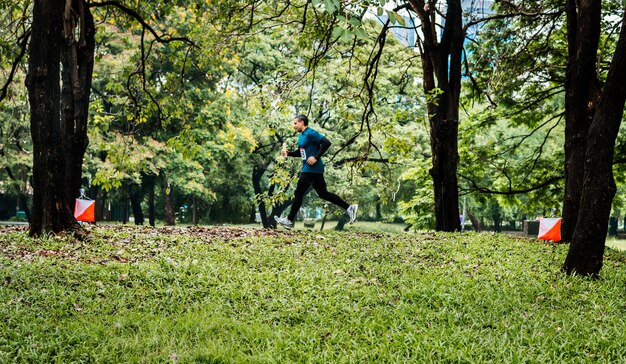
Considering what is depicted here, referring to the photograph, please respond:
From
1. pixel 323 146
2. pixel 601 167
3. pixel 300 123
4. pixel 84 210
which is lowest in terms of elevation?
pixel 84 210

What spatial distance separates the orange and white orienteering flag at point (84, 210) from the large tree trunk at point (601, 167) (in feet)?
28.3

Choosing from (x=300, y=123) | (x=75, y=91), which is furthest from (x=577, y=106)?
(x=75, y=91)

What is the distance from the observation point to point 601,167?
22.4 feet

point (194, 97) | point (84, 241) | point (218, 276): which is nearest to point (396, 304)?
point (218, 276)

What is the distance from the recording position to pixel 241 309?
231 inches

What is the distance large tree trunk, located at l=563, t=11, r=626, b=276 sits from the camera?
669 cm

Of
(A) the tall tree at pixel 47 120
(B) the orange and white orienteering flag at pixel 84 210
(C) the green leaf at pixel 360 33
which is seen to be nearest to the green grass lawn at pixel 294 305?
(A) the tall tree at pixel 47 120

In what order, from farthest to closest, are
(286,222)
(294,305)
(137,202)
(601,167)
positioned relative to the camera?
(137,202) < (286,222) < (601,167) < (294,305)

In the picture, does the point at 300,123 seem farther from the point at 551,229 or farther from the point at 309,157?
the point at 551,229

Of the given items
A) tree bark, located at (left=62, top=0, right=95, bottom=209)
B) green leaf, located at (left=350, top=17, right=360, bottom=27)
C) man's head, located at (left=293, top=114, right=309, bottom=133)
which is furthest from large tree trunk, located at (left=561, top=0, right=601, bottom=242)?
tree bark, located at (left=62, top=0, right=95, bottom=209)

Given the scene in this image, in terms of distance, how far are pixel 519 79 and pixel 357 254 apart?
868cm

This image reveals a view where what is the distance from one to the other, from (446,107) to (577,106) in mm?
2729

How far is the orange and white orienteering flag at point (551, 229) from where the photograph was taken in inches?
396

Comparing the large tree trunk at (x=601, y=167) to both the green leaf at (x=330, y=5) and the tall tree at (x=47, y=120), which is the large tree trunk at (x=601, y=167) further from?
the tall tree at (x=47, y=120)
